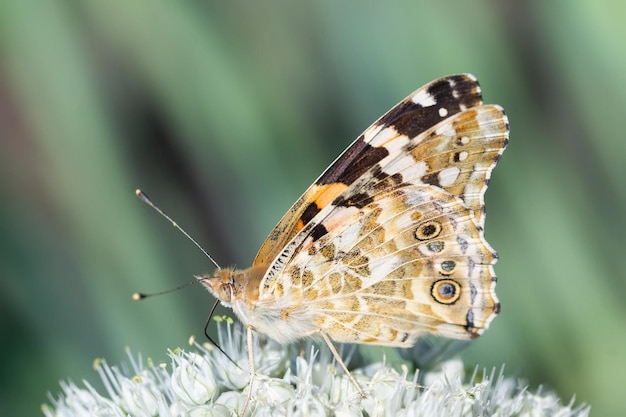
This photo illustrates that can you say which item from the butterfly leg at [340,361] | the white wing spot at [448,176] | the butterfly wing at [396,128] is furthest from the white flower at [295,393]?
the white wing spot at [448,176]

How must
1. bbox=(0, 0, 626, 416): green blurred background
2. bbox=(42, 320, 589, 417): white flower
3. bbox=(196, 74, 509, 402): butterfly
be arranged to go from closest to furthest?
bbox=(42, 320, 589, 417): white flower → bbox=(196, 74, 509, 402): butterfly → bbox=(0, 0, 626, 416): green blurred background

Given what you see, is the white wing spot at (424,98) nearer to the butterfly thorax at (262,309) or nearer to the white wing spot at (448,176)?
the white wing spot at (448,176)

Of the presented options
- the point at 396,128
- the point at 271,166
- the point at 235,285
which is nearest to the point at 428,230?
the point at 396,128

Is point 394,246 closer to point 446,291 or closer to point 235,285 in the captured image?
point 446,291

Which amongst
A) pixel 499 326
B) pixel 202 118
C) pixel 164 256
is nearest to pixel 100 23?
pixel 202 118

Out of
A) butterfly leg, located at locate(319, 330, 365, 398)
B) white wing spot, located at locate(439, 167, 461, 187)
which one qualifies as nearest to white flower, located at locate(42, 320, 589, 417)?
butterfly leg, located at locate(319, 330, 365, 398)

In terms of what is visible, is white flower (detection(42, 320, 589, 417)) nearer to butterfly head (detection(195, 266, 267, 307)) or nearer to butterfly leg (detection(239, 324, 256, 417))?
butterfly leg (detection(239, 324, 256, 417))

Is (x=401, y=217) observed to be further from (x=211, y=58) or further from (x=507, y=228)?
(x=211, y=58)
